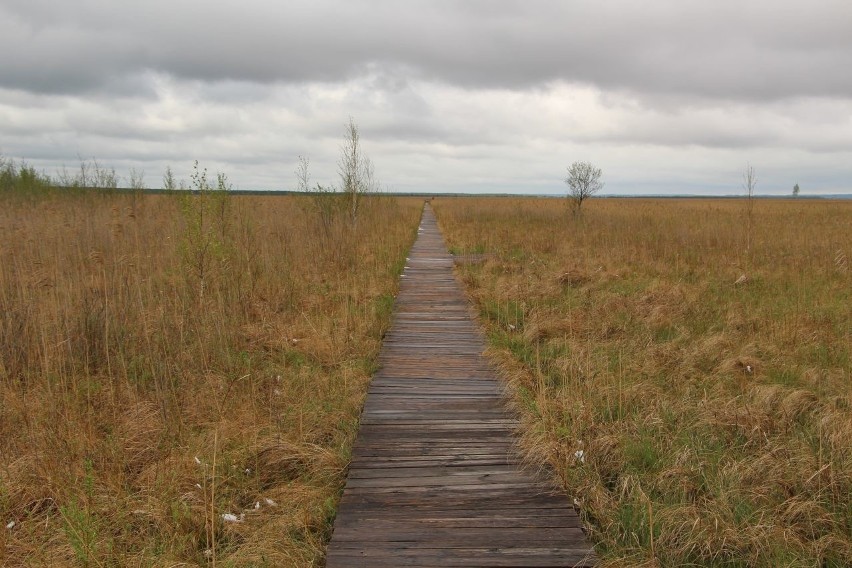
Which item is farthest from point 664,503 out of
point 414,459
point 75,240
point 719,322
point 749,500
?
point 75,240

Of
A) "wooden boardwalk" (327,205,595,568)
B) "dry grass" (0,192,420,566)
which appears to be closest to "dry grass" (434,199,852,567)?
"wooden boardwalk" (327,205,595,568)

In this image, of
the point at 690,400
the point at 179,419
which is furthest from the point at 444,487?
the point at 690,400

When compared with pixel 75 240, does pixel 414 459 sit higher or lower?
lower

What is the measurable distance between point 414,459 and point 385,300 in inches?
180

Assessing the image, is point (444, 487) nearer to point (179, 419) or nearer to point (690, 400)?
point (179, 419)

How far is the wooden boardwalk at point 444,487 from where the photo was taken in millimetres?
2447

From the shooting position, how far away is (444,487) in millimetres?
2979

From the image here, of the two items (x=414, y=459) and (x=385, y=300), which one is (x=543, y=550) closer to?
(x=414, y=459)

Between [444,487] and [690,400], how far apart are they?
2457 millimetres

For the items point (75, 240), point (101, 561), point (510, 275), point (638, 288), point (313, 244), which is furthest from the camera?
point (313, 244)

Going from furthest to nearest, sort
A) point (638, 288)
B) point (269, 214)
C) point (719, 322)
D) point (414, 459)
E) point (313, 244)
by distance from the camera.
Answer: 1. point (269, 214)
2. point (313, 244)
3. point (638, 288)
4. point (719, 322)
5. point (414, 459)

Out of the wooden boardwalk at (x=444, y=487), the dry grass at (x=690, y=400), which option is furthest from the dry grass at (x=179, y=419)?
the dry grass at (x=690, y=400)

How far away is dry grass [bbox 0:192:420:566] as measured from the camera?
267 centimetres

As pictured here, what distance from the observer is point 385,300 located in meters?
7.76
